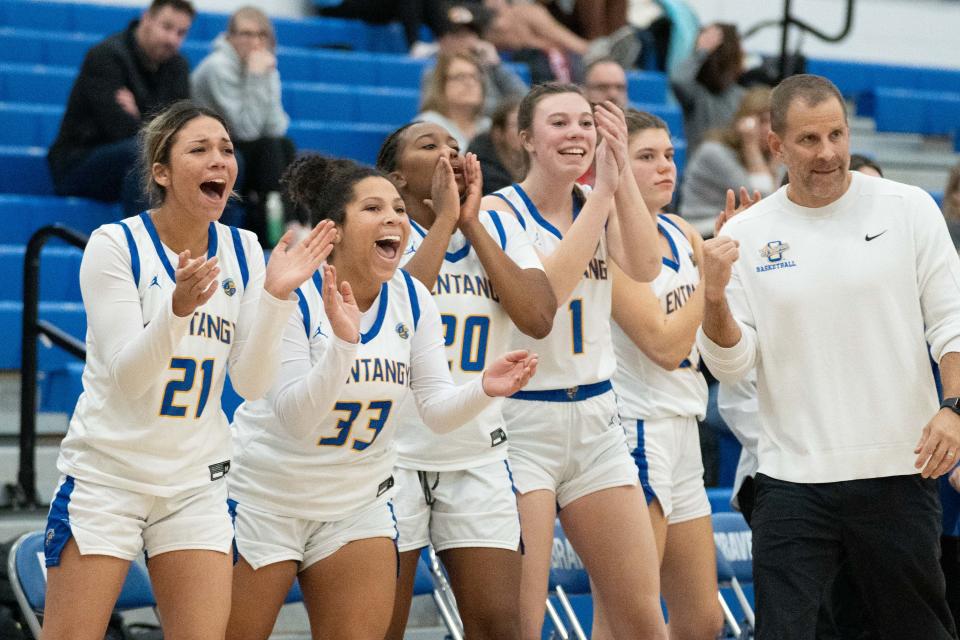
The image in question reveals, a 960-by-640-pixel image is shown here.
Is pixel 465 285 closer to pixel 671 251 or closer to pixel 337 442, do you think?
pixel 337 442

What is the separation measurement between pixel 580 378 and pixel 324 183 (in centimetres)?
98

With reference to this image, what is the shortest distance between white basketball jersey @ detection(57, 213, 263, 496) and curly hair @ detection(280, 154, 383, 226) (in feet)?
1.51

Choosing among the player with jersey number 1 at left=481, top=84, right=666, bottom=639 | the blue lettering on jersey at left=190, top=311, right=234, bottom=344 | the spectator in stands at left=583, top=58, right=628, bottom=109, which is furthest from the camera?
the spectator in stands at left=583, top=58, right=628, bottom=109

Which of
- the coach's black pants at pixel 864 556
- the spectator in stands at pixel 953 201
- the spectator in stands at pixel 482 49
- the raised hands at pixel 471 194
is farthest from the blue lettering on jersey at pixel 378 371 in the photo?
the spectator in stands at pixel 482 49

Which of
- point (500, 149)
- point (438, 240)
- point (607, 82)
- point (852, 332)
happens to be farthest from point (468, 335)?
point (607, 82)

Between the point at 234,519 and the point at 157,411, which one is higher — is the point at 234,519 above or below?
below

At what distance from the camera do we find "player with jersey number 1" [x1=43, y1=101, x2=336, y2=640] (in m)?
3.83

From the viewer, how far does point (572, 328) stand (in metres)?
4.74

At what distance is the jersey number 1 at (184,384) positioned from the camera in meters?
3.88

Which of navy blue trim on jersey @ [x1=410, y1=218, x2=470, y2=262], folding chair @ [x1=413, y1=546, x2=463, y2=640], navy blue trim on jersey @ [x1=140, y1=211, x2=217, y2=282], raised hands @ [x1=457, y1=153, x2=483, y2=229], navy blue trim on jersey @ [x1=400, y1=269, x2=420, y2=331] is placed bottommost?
folding chair @ [x1=413, y1=546, x2=463, y2=640]

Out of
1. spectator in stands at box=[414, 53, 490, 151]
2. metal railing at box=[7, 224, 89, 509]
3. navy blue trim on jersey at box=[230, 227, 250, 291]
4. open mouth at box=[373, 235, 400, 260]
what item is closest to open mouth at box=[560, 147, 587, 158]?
open mouth at box=[373, 235, 400, 260]

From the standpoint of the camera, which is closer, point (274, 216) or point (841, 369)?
point (841, 369)

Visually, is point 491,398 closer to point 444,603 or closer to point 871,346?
point 871,346

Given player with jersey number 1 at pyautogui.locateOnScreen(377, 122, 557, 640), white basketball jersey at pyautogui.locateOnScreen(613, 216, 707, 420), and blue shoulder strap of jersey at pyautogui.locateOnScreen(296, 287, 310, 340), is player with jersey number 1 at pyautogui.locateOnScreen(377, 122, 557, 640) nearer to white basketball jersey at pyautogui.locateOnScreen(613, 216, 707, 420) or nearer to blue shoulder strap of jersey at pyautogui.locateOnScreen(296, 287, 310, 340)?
blue shoulder strap of jersey at pyautogui.locateOnScreen(296, 287, 310, 340)
